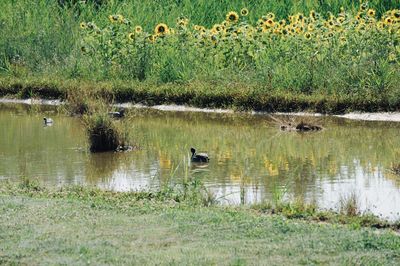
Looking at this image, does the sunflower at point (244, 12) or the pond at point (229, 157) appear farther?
the sunflower at point (244, 12)

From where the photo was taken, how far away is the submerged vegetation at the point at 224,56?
18594mm

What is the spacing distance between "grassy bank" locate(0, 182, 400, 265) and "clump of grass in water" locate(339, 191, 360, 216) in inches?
20.4

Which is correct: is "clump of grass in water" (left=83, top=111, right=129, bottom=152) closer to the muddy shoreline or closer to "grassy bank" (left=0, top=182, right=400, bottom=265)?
the muddy shoreline

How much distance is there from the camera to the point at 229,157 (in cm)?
1438

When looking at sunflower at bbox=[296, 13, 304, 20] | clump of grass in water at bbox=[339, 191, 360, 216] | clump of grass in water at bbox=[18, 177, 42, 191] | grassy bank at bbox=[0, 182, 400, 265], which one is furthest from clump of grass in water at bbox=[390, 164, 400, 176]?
sunflower at bbox=[296, 13, 304, 20]

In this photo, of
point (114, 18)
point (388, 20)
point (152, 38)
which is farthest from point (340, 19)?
point (114, 18)

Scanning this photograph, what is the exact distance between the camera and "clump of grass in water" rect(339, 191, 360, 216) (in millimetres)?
10375

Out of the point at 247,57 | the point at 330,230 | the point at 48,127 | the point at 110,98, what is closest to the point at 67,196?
the point at 330,230

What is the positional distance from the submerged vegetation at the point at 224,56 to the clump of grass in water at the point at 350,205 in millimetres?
6888

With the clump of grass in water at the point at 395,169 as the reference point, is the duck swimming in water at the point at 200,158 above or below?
above

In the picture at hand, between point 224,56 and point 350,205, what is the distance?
10322mm

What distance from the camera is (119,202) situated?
10742 mm

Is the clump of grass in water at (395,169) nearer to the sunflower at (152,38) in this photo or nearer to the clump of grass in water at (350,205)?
the clump of grass in water at (350,205)

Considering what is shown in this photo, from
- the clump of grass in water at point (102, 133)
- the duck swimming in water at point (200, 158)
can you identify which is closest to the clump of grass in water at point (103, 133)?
the clump of grass in water at point (102, 133)
